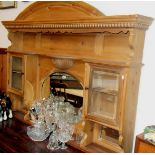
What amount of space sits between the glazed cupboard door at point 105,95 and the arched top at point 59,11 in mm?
473

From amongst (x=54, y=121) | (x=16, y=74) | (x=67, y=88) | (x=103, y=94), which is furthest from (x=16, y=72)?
(x=103, y=94)

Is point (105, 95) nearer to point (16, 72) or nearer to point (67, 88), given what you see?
point (67, 88)

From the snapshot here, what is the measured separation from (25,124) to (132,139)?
1281 mm

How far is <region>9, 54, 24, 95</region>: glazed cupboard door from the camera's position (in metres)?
2.88

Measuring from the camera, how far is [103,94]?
2.07m

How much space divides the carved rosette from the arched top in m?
0.39

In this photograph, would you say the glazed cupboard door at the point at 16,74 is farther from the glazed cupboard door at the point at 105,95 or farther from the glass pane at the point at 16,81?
the glazed cupboard door at the point at 105,95

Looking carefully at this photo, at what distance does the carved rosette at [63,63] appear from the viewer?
232 cm

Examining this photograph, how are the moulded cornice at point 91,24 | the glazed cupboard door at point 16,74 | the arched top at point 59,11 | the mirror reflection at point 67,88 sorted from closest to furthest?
the moulded cornice at point 91,24, the arched top at point 59,11, the mirror reflection at point 67,88, the glazed cupboard door at point 16,74

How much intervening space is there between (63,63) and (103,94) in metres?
0.53

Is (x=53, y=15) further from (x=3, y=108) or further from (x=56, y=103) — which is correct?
(x=3, y=108)

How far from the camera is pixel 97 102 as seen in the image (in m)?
2.11

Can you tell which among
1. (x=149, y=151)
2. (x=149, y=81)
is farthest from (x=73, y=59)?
(x=149, y=151)

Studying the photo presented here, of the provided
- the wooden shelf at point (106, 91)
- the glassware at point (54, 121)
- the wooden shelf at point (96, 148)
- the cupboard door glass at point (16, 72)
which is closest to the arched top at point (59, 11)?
the cupboard door glass at point (16, 72)
